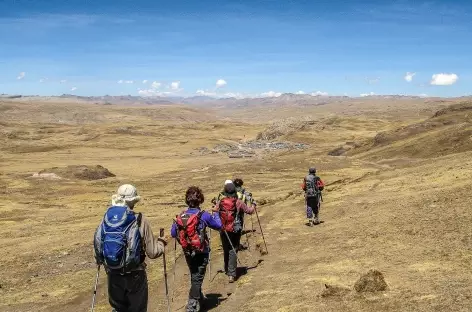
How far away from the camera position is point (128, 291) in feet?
25.6

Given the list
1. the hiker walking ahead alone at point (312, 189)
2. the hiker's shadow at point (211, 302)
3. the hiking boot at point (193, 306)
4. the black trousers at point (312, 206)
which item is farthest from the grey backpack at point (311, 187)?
the hiking boot at point (193, 306)

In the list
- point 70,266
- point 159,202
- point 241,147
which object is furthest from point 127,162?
point 70,266

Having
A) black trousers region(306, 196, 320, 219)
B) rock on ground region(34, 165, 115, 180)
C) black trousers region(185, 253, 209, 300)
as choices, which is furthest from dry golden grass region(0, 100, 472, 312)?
rock on ground region(34, 165, 115, 180)

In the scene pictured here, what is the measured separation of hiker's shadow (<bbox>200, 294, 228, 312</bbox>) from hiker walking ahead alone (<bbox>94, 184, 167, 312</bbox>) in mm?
3617

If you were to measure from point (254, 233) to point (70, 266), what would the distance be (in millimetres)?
7794

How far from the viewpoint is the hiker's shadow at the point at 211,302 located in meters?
11.4

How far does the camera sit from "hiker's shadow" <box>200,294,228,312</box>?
37.6 feet

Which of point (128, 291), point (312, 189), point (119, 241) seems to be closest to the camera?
point (119, 241)

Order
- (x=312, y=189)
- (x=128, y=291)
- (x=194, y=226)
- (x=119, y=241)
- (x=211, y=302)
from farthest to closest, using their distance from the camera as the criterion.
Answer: (x=312, y=189) → (x=211, y=302) → (x=194, y=226) → (x=128, y=291) → (x=119, y=241)

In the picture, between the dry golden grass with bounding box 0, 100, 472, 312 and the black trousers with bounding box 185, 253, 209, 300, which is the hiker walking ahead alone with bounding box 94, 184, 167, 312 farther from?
the dry golden grass with bounding box 0, 100, 472, 312

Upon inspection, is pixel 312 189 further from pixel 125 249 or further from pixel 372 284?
pixel 125 249

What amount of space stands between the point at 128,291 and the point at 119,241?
1012 mm

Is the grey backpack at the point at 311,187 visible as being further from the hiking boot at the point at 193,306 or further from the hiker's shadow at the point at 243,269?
the hiking boot at the point at 193,306

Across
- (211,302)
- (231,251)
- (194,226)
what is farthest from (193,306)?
(231,251)
